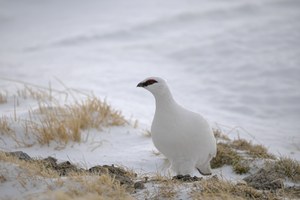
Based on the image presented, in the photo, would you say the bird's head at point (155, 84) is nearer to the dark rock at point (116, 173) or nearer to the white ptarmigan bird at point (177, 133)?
the white ptarmigan bird at point (177, 133)

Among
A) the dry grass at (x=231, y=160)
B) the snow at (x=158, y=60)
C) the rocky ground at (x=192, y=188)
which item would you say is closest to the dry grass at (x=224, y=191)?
the rocky ground at (x=192, y=188)

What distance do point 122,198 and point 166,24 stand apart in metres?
12.0

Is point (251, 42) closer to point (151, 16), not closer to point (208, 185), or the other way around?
point (151, 16)

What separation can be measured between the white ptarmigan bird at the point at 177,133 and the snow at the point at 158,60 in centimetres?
72

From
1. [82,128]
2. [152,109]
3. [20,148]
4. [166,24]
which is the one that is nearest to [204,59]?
[166,24]

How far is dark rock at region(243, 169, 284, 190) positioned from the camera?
12.5 feet

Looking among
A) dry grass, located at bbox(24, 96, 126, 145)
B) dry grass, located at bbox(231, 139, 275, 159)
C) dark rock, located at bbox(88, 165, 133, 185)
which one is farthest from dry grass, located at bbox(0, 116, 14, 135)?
dry grass, located at bbox(231, 139, 275, 159)

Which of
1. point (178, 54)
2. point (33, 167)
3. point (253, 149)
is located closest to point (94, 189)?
point (33, 167)

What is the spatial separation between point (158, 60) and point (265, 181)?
8480mm

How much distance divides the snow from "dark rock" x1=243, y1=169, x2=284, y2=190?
1120 millimetres

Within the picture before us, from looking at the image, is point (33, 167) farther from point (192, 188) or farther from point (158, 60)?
point (158, 60)

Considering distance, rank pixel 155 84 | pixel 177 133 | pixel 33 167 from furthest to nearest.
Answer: pixel 155 84 < pixel 177 133 < pixel 33 167

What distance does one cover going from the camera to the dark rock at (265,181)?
380cm

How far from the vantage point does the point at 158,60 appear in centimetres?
1220
